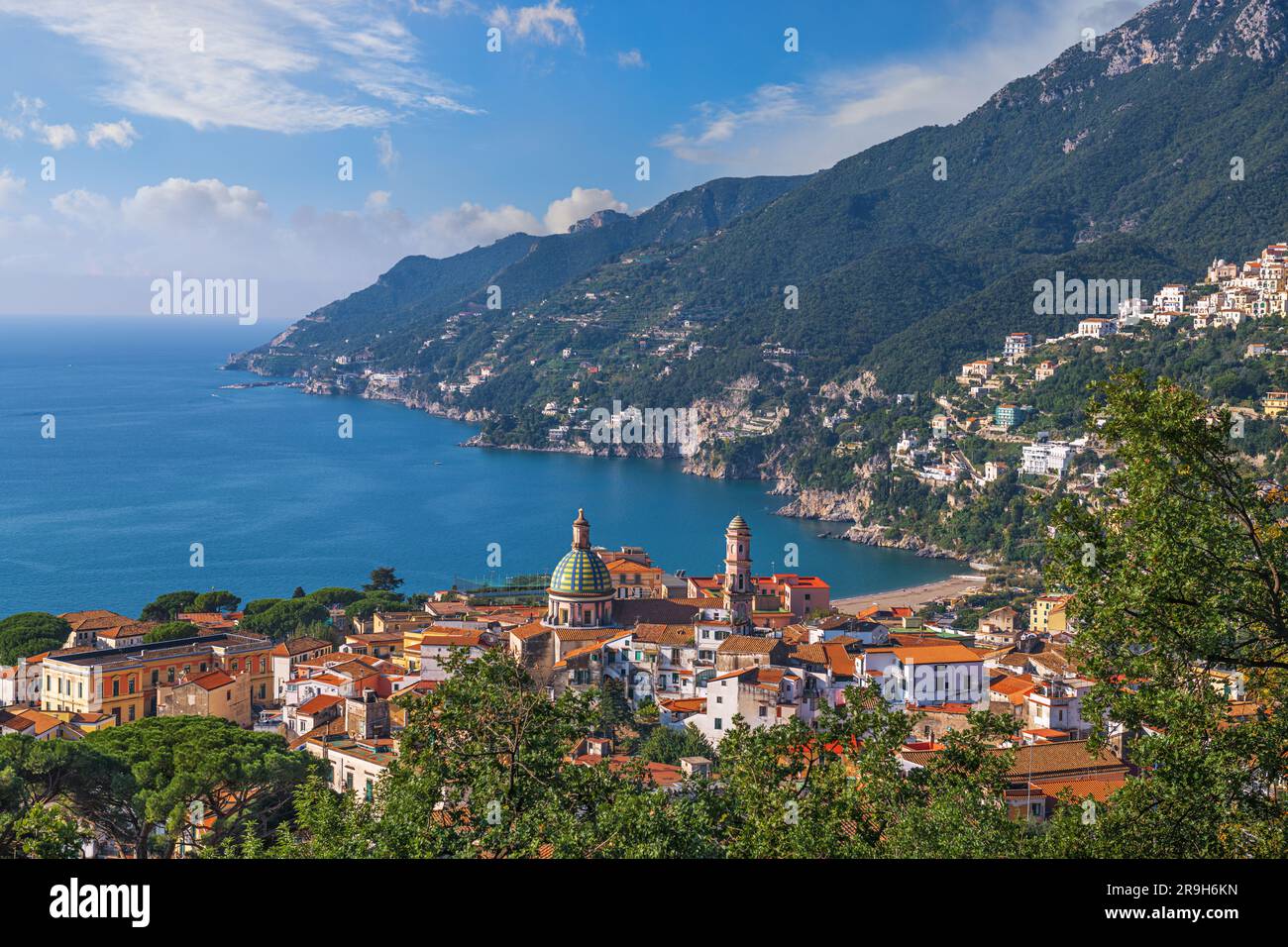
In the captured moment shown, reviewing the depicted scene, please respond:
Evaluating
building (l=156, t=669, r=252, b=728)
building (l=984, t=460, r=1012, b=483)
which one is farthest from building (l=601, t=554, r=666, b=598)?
building (l=984, t=460, r=1012, b=483)

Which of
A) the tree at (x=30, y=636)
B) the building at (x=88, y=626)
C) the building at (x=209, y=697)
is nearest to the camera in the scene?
the building at (x=209, y=697)

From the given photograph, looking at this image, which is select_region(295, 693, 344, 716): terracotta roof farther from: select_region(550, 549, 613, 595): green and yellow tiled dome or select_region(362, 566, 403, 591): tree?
select_region(362, 566, 403, 591): tree

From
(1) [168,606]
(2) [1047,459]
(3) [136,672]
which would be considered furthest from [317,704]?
(2) [1047,459]

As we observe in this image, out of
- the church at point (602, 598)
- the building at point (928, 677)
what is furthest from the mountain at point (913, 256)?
the building at point (928, 677)

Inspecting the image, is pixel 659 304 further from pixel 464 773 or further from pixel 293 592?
pixel 464 773

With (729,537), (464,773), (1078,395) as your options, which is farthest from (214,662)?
(1078,395)

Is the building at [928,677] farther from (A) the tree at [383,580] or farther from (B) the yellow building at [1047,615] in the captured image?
(A) the tree at [383,580]
